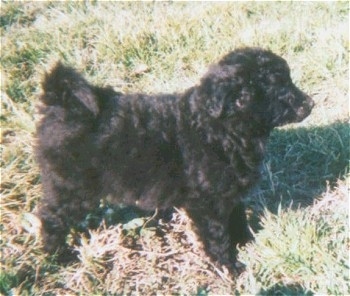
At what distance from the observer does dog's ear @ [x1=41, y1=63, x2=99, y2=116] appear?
2871mm

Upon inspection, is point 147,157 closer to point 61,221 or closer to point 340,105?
point 61,221

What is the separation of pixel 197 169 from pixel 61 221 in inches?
42.8

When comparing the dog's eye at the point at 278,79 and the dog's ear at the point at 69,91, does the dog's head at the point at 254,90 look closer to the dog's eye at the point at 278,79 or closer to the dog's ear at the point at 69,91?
the dog's eye at the point at 278,79

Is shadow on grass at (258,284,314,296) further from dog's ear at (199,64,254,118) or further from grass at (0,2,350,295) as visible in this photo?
dog's ear at (199,64,254,118)

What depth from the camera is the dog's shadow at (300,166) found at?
150 inches

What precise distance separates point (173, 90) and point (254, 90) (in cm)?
195

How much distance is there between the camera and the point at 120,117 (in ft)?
9.85

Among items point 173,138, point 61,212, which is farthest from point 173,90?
point 61,212

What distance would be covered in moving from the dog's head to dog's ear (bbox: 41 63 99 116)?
754 millimetres

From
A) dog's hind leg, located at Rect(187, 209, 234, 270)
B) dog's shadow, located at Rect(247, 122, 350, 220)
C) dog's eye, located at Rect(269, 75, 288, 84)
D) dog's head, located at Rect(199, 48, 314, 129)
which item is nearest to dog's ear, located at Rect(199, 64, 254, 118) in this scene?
dog's head, located at Rect(199, 48, 314, 129)

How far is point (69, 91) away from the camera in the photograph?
291cm

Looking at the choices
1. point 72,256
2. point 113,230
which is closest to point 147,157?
point 113,230

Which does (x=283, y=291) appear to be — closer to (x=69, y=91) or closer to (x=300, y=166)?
(x=300, y=166)

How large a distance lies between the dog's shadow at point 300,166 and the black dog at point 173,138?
78 cm
